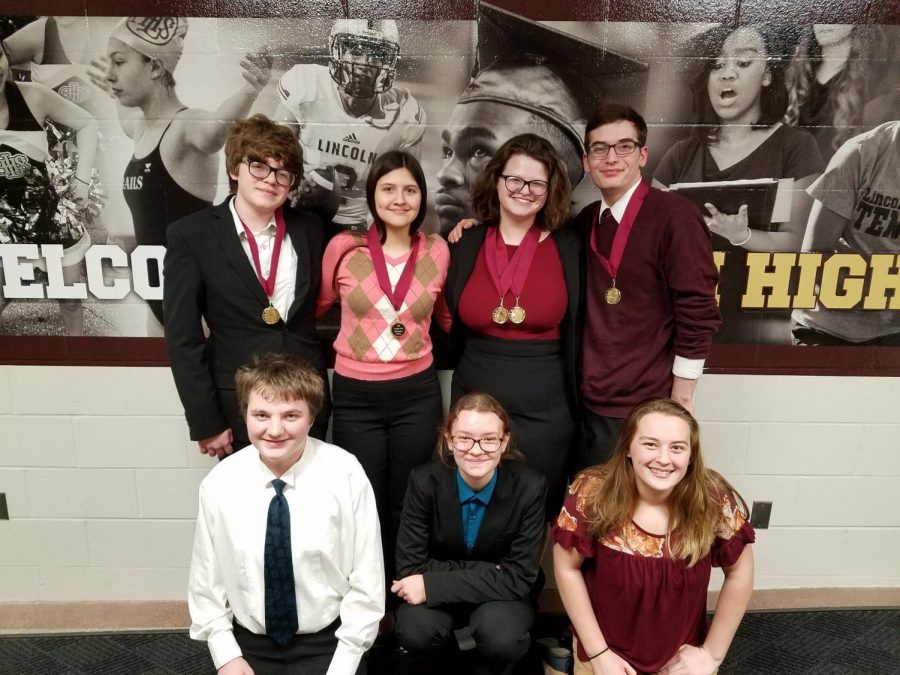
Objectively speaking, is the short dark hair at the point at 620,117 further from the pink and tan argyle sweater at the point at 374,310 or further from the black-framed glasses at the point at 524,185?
the pink and tan argyle sweater at the point at 374,310

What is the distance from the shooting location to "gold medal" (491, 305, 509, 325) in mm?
1963

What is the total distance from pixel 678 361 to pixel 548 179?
68cm

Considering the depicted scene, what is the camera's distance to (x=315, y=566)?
1.75 meters

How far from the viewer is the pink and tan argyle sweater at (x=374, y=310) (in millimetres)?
1994

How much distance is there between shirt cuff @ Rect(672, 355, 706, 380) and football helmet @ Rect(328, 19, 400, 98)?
131 centimetres

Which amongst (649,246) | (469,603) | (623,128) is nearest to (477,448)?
(469,603)

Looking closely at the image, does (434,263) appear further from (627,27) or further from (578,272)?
(627,27)

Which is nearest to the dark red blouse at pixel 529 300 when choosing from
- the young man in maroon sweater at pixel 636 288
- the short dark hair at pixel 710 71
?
the young man in maroon sweater at pixel 636 288

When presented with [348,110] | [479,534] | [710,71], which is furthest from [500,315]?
[710,71]

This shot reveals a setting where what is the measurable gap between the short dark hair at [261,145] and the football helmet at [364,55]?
0.37 meters

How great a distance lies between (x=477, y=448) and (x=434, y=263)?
61 centimetres

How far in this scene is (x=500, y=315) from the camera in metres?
1.96

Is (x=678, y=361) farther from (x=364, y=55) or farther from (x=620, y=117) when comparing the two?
(x=364, y=55)

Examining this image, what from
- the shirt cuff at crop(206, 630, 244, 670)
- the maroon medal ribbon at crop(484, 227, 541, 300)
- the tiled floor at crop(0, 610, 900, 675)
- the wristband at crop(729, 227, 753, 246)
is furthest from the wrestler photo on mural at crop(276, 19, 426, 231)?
the tiled floor at crop(0, 610, 900, 675)
